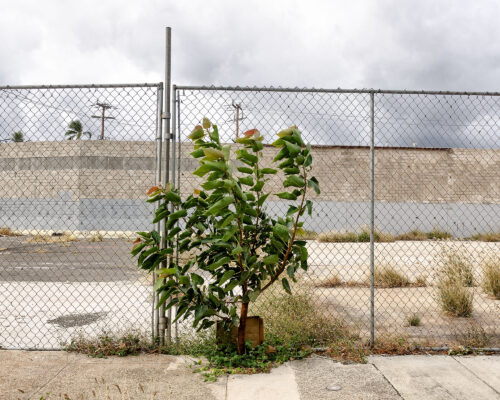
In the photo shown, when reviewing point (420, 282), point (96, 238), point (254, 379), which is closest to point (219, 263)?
point (254, 379)

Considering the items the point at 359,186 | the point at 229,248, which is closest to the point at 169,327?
the point at 229,248

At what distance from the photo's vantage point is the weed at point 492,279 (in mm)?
6875

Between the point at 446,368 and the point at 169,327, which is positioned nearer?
the point at 446,368

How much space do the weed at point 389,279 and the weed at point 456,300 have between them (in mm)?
2317

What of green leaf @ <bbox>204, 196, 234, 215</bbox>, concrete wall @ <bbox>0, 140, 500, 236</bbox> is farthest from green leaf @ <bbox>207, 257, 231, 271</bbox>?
concrete wall @ <bbox>0, 140, 500, 236</bbox>

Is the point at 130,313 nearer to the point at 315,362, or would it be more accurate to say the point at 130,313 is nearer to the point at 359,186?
the point at 315,362

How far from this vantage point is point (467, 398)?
3.21 m

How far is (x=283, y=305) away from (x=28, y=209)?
2327 cm

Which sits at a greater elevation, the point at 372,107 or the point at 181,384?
the point at 372,107

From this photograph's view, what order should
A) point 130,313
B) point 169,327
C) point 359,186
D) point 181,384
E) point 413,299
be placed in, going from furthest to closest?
point 359,186
point 413,299
point 130,313
point 169,327
point 181,384

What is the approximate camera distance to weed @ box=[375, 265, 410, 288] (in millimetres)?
8359

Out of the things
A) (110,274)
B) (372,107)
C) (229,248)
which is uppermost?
(372,107)

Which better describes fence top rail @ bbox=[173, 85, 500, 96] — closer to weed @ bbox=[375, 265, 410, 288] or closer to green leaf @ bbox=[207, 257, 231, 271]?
green leaf @ bbox=[207, 257, 231, 271]

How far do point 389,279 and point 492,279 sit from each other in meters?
1.90
